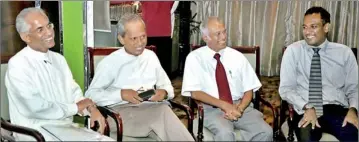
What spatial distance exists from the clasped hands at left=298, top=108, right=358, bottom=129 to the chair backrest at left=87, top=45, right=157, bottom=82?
772 millimetres

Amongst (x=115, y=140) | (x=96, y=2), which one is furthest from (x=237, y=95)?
(x=96, y=2)

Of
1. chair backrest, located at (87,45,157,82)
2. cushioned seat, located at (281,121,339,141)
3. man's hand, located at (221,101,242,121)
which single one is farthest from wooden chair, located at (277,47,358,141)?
chair backrest, located at (87,45,157,82)

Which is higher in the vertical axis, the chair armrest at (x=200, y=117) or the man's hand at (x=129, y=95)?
the man's hand at (x=129, y=95)

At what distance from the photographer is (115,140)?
5.40 ft

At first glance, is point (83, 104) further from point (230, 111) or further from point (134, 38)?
point (230, 111)

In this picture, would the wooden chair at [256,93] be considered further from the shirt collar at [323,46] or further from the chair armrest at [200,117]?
the shirt collar at [323,46]

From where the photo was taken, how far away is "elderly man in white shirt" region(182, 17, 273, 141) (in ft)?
5.85

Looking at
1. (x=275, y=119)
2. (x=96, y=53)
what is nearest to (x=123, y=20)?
(x=96, y=53)

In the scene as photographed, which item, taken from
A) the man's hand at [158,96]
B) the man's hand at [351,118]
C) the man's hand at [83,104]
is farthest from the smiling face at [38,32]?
the man's hand at [351,118]

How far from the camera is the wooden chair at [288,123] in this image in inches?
70.9

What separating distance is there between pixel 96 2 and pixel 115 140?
60cm

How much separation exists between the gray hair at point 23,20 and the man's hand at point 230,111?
91 centimetres

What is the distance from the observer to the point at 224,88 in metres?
1.82

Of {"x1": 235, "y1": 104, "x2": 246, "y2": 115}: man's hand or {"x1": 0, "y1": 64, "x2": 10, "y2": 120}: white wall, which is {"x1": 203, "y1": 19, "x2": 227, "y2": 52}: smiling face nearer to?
{"x1": 235, "y1": 104, "x2": 246, "y2": 115}: man's hand
